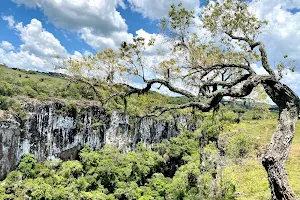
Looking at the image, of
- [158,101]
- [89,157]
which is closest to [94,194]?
[89,157]

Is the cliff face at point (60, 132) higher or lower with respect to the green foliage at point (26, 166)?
higher

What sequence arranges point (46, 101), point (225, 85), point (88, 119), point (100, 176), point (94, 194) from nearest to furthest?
1. point (225, 85)
2. point (94, 194)
3. point (46, 101)
4. point (100, 176)
5. point (88, 119)

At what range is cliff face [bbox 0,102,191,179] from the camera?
27.2 meters

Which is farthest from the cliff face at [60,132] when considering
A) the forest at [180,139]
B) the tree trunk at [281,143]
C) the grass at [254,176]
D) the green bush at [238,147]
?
the tree trunk at [281,143]

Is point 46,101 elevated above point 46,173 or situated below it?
above

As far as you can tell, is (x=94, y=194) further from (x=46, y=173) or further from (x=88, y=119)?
(x=88, y=119)

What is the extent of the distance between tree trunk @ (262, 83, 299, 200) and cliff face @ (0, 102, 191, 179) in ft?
82.0

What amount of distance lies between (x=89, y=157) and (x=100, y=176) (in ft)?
9.04

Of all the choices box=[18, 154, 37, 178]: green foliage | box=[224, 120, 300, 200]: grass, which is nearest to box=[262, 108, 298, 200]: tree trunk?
box=[224, 120, 300, 200]: grass

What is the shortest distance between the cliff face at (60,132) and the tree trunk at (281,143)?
25.0 m

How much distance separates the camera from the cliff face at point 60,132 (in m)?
27.2

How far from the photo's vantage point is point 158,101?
1576cm

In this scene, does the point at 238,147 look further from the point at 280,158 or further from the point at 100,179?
the point at 100,179

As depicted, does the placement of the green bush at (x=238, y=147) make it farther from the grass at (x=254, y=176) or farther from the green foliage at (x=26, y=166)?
the green foliage at (x=26, y=166)
